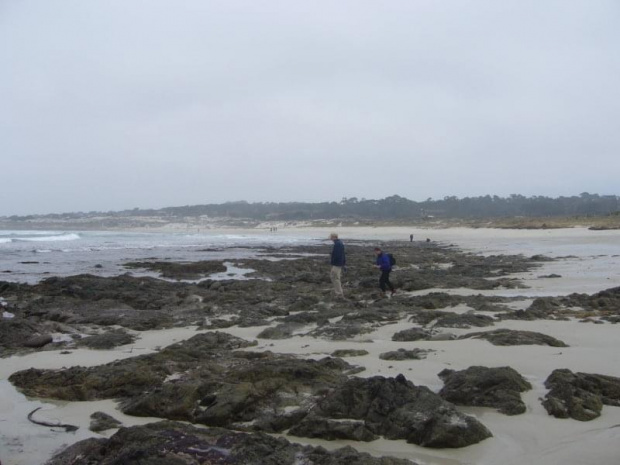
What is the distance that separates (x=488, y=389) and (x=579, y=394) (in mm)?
757

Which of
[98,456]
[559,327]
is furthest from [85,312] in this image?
[559,327]

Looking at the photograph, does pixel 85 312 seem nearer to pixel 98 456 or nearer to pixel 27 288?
pixel 27 288

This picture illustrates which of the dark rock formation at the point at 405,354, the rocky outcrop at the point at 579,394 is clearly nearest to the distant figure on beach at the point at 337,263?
the dark rock formation at the point at 405,354

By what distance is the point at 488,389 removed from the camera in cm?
479

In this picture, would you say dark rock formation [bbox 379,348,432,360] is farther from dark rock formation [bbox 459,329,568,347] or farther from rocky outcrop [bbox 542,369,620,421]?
rocky outcrop [bbox 542,369,620,421]

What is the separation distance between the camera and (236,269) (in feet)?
74.7

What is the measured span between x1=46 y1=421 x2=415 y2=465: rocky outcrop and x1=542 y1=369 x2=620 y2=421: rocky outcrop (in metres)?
1.66

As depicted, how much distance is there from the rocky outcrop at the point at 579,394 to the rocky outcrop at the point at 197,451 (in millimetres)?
1659

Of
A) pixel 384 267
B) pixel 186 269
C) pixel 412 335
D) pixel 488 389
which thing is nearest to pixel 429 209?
pixel 186 269

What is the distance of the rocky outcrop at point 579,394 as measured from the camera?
4336 mm

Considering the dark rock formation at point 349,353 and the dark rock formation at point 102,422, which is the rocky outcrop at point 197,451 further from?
the dark rock formation at point 349,353

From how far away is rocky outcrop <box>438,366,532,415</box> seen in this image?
4.59 metres

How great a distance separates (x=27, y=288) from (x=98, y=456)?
13.3m

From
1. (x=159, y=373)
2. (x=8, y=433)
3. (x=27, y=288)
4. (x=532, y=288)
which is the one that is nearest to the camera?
(x=8, y=433)
